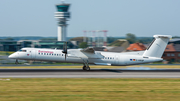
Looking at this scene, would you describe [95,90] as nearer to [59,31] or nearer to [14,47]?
[14,47]

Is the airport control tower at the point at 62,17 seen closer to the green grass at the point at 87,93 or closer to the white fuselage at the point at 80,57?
the white fuselage at the point at 80,57

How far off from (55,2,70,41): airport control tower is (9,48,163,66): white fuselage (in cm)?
9145

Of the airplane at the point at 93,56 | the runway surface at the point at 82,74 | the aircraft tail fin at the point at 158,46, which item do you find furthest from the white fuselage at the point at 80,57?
the runway surface at the point at 82,74

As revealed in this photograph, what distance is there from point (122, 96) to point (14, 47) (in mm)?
73012

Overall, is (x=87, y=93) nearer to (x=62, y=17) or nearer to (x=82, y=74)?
(x=82, y=74)

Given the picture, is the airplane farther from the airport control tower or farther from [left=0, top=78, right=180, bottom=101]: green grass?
the airport control tower

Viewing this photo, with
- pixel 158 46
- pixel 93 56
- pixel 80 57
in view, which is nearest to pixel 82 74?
pixel 80 57

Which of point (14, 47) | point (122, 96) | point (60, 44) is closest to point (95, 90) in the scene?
point (122, 96)

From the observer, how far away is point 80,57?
27.7 m

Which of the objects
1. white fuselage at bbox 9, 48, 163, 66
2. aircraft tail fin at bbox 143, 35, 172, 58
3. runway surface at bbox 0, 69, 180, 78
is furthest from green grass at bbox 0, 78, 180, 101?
aircraft tail fin at bbox 143, 35, 172, 58

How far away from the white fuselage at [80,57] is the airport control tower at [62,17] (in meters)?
91.5

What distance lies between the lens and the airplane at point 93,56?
27625mm

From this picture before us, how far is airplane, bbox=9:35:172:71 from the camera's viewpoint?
27.6 metres

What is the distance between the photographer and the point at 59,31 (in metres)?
120
